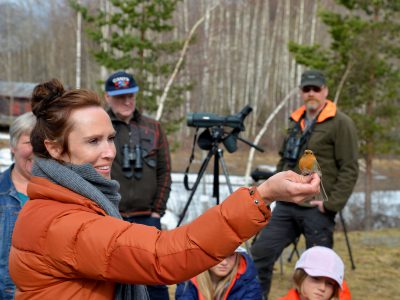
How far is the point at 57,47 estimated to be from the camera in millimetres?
28891

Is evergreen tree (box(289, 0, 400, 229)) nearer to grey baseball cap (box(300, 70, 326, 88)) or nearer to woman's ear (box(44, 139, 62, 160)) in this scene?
grey baseball cap (box(300, 70, 326, 88))

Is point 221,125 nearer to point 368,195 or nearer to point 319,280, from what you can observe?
point 319,280

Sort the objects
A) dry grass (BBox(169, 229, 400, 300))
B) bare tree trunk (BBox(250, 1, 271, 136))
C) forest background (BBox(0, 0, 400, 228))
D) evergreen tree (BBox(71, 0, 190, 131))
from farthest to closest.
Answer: bare tree trunk (BBox(250, 1, 271, 136)) < forest background (BBox(0, 0, 400, 228)) < evergreen tree (BBox(71, 0, 190, 131)) < dry grass (BBox(169, 229, 400, 300))

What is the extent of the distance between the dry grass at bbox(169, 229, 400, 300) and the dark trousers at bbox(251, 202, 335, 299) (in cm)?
122

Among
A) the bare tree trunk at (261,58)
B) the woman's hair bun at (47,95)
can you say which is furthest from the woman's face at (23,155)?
the bare tree trunk at (261,58)

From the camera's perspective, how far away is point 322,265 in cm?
321

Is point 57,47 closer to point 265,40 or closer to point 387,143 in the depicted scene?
point 265,40

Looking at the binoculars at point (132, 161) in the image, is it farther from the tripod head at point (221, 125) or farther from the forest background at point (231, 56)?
the forest background at point (231, 56)

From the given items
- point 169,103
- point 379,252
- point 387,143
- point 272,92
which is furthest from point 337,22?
point 272,92

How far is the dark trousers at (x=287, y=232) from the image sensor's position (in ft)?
13.3

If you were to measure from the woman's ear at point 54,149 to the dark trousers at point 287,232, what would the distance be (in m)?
2.73

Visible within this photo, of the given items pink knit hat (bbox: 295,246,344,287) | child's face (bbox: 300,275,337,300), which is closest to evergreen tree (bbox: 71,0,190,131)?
pink knit hat (bbox: 295,246,344,287)

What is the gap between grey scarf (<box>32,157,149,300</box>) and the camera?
5.04 ft

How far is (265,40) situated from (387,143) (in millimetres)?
16641
